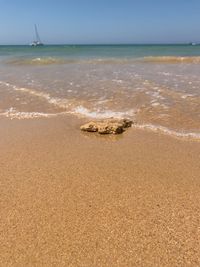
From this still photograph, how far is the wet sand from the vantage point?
239 cm

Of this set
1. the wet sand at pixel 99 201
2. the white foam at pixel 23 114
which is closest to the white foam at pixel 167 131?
the wet sand at pixel 99 201

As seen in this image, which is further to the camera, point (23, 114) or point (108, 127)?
point (23, 114)

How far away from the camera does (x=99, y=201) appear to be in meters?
3.09

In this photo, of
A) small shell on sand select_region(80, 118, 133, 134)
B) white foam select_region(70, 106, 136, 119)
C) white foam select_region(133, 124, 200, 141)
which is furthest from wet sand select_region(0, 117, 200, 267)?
white foam select_region(70, 106, 136, 119)

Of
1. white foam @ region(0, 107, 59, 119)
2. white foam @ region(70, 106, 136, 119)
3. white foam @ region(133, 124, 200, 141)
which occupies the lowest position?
white foam @ region(70, 106, 136, 119)

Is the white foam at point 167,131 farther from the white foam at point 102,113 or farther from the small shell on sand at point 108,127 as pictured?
the white foam at point 102,113

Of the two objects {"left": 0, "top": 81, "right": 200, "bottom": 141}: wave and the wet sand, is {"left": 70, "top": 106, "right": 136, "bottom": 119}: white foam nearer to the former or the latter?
{"left": 0, "top": 81, "right": 200, "bottom": 141}: wave

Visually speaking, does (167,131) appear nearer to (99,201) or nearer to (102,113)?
(102,113)

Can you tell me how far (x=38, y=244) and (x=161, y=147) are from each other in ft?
8.26

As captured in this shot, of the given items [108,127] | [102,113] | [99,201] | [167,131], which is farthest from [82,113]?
[99,201]

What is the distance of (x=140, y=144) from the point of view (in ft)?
15.1

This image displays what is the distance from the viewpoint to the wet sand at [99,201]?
7.86 feet

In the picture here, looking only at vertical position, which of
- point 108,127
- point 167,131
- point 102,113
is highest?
point 108,127

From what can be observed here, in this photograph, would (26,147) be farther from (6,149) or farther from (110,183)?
(110,183)
